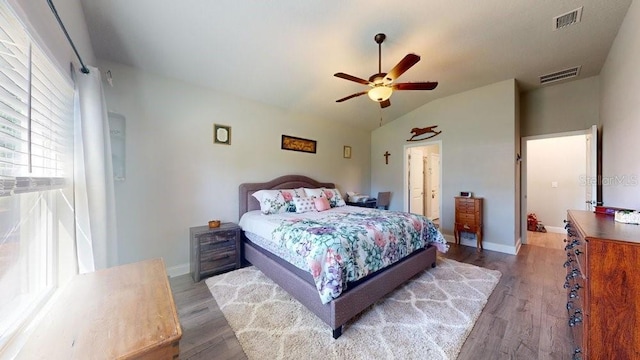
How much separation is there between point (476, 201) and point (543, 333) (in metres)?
2.47

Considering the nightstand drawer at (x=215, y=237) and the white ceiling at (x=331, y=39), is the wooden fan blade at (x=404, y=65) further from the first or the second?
the nightstand drawer at (x=215, y=237)

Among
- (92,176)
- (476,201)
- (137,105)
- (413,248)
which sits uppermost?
(137,105)

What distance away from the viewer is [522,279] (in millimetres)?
2785

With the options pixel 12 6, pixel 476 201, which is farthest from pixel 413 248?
pixel 12 6

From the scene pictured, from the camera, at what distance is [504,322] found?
196 centimetres

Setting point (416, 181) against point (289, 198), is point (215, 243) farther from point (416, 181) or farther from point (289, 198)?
point (416, 181)

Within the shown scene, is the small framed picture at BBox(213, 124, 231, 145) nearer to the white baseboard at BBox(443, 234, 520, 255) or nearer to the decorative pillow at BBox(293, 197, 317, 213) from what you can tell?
the decorative pillow at BBox(293, 197, 317, 213)

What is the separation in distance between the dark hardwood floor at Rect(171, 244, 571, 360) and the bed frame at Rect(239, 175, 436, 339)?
0.22 m

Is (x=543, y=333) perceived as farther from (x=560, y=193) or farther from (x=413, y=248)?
(x=560, y=193)

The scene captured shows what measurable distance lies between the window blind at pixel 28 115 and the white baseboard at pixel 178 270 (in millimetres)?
1833

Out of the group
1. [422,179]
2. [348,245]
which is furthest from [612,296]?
[422,179]

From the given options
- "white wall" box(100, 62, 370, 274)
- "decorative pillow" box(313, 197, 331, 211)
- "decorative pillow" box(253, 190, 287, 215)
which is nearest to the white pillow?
"decorative pillow" box(313, 197, 331, 211)

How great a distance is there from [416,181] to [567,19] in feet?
12.1

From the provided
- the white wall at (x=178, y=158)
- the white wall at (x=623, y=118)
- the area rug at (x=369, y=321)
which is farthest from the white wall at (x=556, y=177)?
the white wall at (x=178, y=158)
